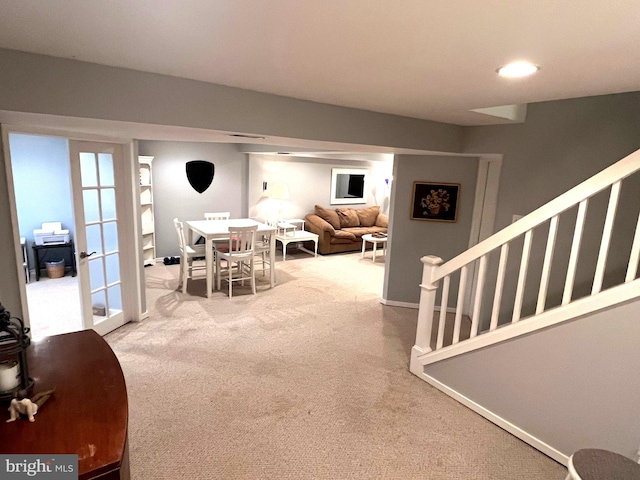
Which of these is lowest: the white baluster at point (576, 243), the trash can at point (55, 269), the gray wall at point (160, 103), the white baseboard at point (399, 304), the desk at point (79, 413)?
the white baseboard at point (399, 304)

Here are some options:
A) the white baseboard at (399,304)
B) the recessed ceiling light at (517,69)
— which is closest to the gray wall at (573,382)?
the recessed ceiling light at (517,69)

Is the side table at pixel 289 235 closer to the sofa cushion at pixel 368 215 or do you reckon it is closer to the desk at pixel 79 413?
the sofa cushion at pixel 368 215

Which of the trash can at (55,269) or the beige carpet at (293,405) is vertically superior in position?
the trash can at (55,269)

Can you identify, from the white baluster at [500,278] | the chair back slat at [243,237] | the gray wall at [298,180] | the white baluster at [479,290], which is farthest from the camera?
the gray wall at [298,180]

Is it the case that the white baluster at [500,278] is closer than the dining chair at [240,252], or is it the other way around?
the white baluster at [500,278]

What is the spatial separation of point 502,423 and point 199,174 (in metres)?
5.11

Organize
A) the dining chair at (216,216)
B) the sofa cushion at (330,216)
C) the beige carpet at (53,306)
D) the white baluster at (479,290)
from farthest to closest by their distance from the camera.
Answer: the sofa cushion at (330,216) < the dining chair at (216,216) < the beige carpet at (53,306) < the white baluster at (479,290)

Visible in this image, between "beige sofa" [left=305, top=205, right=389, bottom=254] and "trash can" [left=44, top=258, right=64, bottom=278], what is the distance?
4155mm

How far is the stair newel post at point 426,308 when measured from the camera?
2867 mm

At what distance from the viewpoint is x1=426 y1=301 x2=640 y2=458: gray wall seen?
1869mm

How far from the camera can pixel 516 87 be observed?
197 cm

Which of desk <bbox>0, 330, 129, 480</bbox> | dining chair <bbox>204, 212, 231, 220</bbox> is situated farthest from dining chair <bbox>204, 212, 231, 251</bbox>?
desk <bbox>0, 330, 129, 480</bbox>

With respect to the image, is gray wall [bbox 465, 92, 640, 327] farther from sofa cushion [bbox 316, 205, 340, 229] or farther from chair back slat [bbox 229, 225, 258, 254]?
sofa cushion [bbox 316, 205, 340, 229]

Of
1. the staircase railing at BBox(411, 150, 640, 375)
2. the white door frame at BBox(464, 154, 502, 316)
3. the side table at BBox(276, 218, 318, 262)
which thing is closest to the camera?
the staircase railing at BBox(411, 150, 640, 375)
